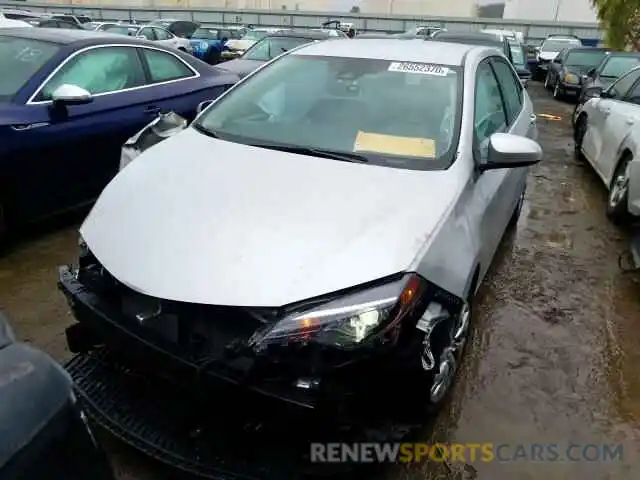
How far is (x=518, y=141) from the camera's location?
2.93m

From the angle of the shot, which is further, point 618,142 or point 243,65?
point 243,65

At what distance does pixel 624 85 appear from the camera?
236 inches

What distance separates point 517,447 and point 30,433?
212cm

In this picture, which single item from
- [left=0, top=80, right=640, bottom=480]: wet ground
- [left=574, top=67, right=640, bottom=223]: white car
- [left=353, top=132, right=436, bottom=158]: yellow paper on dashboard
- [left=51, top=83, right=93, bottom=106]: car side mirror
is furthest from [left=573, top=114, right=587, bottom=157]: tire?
[left=51, top=83, right=93, bottom=106]: car side mirror

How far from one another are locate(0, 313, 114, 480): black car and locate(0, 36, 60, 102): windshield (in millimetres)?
3251

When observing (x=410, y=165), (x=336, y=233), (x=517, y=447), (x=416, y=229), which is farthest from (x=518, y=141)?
(x=517, y=447)

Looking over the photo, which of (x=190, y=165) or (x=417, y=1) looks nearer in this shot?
(x=190, y=165)

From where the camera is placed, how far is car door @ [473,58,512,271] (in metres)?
2.99

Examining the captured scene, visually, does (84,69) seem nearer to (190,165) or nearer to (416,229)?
(190,165)

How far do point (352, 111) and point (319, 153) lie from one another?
1.41 feet

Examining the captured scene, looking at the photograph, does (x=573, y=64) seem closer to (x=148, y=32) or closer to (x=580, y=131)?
(x=580, y=131)

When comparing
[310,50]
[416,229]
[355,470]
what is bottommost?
[355,470]

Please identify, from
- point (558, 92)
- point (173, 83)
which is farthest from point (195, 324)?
point (558, 92)

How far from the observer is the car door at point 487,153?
2988 mm
